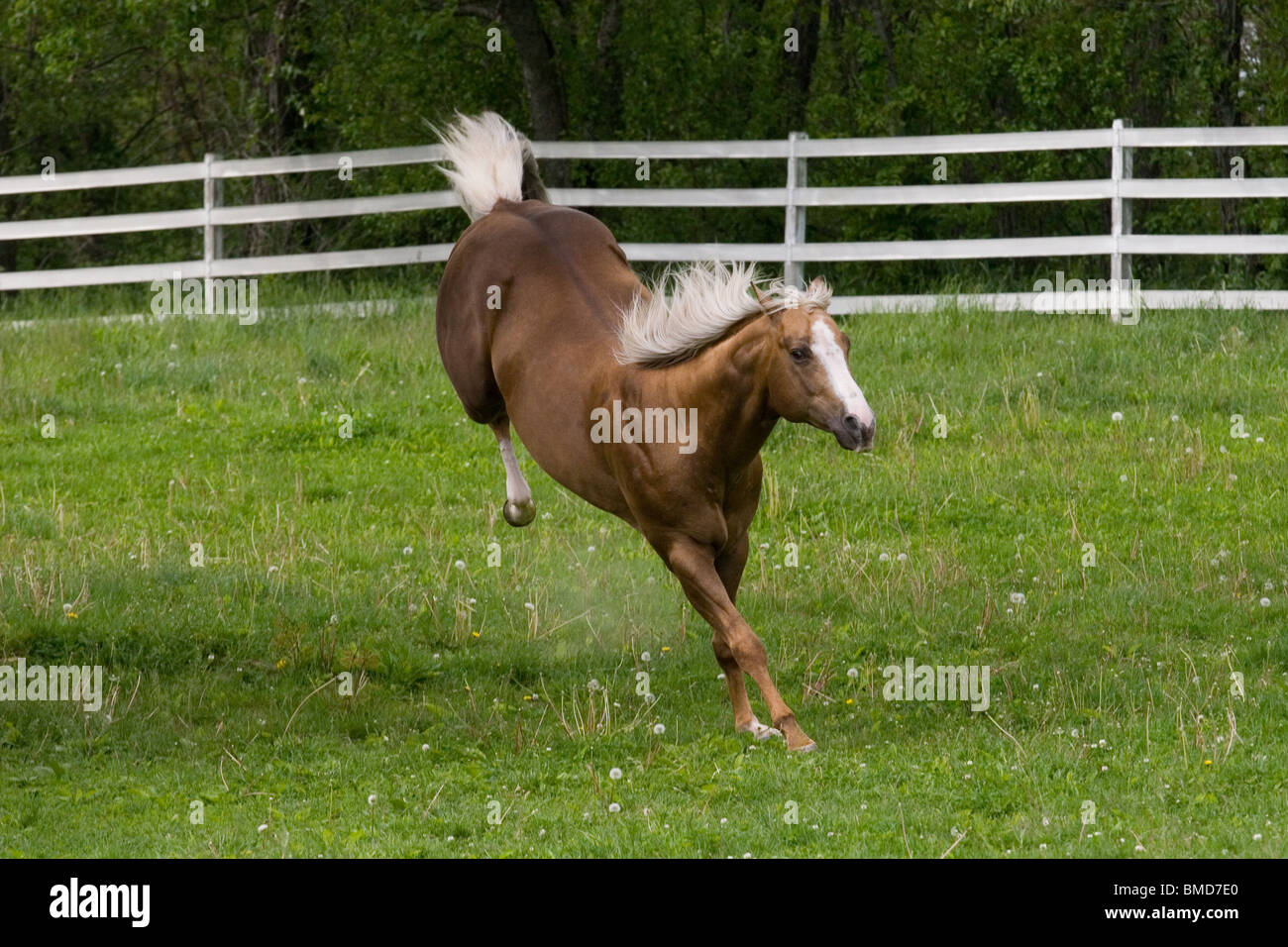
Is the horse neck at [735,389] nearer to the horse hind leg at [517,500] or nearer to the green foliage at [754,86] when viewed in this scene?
the horse hind leg at [517,500]

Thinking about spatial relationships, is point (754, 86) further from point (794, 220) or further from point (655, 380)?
point (655, 380)

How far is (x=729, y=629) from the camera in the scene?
299 inches

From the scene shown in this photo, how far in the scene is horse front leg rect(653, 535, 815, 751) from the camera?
7.49m

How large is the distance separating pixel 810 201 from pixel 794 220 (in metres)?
0.26

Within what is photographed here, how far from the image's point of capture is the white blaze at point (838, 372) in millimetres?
6586

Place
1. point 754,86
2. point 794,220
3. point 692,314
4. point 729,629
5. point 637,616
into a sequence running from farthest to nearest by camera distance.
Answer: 1. point 754,86
2. point 794,220
3. point 637,616
4. point 692,314
5. point 729,629

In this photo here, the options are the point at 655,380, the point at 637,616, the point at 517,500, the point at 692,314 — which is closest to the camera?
the point at 692,314

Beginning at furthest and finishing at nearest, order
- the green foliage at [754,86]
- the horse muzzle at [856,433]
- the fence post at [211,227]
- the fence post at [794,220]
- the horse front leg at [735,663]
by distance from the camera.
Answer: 1. the green foliage at [754,86]
2. the fence post at [211,227]
3. the fence post at [794,220]
4. the horse front leg at [735,663]
5. the horse muzzle at [856,433]

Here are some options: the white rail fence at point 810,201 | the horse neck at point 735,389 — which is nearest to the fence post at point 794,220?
the white rail fence at point 810,201

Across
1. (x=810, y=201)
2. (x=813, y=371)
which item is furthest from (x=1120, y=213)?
(x=813, y=371)

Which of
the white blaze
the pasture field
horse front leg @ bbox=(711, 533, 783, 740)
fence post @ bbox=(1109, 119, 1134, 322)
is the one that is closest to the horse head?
the white blaze

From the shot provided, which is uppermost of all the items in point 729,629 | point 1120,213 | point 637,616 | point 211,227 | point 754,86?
point 754,86

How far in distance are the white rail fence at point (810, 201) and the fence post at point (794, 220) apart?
0.06ft

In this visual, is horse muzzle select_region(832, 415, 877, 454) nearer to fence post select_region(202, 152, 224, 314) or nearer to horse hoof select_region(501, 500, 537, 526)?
horse hoof select_region(501, 500, 537, 526)
